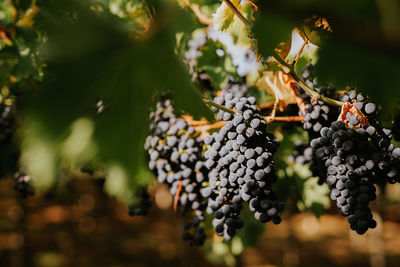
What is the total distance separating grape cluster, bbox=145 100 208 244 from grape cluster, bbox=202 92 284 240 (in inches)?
5.1

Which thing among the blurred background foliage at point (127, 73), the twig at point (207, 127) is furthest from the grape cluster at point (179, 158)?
the blurred background foliage at point (127, 73)

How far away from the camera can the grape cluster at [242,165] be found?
94 centimetres

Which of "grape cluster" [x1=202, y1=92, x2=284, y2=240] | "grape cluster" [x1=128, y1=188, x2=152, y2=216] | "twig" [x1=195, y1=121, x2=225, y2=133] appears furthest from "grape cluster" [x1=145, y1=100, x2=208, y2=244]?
"grape cluster" [x1=128, y1=188, x2=152, y2=216]

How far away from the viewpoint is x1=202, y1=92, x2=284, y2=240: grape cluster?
94cm

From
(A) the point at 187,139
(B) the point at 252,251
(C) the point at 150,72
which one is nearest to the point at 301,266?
(B) the point at 252,251

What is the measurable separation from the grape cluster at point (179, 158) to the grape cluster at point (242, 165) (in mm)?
130

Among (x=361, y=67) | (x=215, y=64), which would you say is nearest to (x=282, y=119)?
Answer: (x=215, y=64)

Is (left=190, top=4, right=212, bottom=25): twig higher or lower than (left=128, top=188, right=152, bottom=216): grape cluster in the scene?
higher

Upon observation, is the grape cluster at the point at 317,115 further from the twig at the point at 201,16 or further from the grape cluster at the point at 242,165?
the twig at the point at 201,16

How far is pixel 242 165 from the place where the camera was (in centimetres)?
97

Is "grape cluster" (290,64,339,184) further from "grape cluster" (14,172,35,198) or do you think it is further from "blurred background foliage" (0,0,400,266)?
"grape cluster" (14,172,35,198)

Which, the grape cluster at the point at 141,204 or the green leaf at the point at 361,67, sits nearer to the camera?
the green leaf at the point at 361,67

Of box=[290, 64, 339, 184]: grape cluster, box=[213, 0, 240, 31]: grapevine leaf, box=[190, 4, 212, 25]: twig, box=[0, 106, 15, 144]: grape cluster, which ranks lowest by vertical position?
box=[290, 64, 339, 184]: grape cluster

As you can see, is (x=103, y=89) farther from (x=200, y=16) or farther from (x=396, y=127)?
(x=200, y=16)
